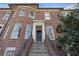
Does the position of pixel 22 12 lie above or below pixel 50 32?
above

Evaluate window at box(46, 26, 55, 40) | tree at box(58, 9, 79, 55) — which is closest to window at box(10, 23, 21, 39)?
window at box(46, 26, 55, 40)

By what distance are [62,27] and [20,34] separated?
694 mm

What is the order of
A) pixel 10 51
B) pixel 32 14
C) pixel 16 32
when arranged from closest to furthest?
pixel 10 51, pixel 16 32, pixel 32 14

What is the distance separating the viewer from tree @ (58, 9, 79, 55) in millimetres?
2543

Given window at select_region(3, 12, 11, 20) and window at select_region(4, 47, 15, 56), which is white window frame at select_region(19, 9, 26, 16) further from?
window at select_region(4, 47, 15, 56)

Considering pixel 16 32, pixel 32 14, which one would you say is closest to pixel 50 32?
pixel 32 14

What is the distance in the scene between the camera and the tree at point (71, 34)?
100 inches

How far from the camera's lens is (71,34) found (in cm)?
260

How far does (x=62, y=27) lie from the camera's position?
2.71 m

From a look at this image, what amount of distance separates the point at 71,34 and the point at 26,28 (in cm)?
73

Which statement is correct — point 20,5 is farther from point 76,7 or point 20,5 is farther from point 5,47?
point 76,7

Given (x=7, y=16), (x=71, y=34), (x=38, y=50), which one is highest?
(x=7, y=16)

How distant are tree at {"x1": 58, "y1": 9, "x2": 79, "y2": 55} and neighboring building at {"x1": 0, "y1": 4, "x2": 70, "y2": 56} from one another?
0.51 ft

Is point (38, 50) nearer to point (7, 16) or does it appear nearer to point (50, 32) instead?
point (50, 32)
